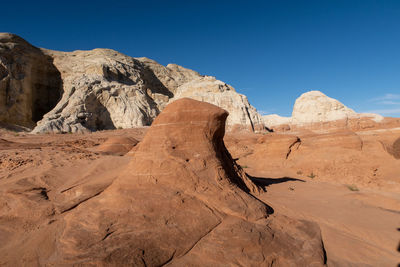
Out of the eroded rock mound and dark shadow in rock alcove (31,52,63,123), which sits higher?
dark shadow in rock alcove (31,52,63,123)

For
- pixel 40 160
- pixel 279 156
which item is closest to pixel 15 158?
pixel 40 160

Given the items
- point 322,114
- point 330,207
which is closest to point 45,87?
point 330,207

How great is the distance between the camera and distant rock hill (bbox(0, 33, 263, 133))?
79.5ft

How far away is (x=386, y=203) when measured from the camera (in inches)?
223

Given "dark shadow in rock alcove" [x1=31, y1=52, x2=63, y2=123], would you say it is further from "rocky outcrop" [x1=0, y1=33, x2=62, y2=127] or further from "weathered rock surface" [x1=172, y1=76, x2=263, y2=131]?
"weathered rock surface" [x1=172, y1=76, x2=263, y2=131]

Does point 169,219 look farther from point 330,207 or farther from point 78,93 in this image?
point 78,93

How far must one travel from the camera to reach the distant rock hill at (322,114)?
Answer: 24.0 m

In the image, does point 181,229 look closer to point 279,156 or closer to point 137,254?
point 137,254

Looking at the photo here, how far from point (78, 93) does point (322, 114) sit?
30697 millimetres

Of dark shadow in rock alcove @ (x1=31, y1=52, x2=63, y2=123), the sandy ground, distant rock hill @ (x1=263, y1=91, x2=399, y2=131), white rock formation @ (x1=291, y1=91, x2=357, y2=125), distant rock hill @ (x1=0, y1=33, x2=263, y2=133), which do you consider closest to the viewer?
the sandy ground

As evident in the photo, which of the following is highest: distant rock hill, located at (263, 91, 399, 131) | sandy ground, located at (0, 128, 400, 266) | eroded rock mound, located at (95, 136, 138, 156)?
distant rock hill, located at (263, 91, 399, 131)

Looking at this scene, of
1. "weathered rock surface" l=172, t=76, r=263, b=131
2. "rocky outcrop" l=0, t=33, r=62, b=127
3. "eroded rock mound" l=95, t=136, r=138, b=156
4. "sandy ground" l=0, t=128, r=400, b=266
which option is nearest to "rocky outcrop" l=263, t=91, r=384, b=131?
"weathered rock surface" l=172, t=76, r=263, b=131

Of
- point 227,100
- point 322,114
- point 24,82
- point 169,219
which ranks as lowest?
point 169,219

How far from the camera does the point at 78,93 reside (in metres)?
25.7
